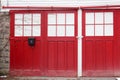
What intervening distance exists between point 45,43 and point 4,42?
1.57m

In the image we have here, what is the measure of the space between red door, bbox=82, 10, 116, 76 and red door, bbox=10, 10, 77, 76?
1.48 ft

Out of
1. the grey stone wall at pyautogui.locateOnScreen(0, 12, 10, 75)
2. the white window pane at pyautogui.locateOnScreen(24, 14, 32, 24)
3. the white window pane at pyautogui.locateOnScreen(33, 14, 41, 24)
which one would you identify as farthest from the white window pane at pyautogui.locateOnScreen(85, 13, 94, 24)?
the grey stone wall at pyautogui.locateOnScreen(0, 12, 10, 75)

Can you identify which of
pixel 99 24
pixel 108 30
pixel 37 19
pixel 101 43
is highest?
pixel 37 19

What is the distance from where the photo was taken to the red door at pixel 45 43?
15.8 meters

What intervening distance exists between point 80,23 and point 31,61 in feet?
7.70

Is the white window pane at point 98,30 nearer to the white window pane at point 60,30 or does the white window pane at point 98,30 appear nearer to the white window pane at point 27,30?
the white window pane at point 60,30

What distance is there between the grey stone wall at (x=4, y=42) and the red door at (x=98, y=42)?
2930mm

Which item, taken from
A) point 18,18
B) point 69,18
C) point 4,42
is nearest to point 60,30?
point 69,18

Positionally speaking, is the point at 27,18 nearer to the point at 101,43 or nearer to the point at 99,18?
the point at 99,18

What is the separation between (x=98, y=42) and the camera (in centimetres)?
1570

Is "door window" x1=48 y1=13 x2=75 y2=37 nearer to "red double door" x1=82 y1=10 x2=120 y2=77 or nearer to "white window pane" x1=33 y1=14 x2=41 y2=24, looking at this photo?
"white window pane" x1=33 y1=14 x2=41 y2=24

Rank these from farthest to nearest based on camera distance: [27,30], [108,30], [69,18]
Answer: [27,30] → [69,18] → [108,30]

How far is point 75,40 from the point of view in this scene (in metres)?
15.7

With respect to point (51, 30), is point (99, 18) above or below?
above
